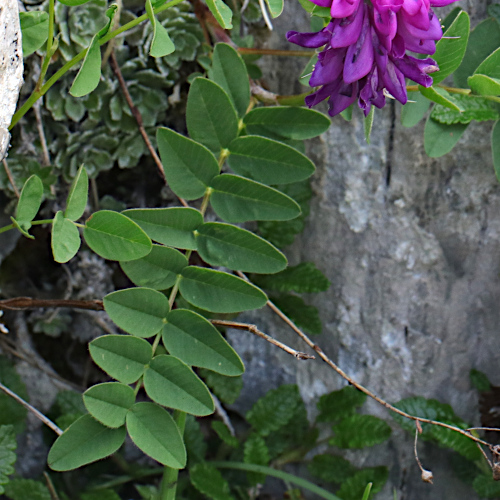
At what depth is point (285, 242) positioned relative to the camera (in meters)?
1.45

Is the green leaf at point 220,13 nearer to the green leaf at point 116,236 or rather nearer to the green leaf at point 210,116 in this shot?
the green leaf at point 210,116

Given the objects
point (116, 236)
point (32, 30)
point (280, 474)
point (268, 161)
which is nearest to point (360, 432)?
point (280, 474)

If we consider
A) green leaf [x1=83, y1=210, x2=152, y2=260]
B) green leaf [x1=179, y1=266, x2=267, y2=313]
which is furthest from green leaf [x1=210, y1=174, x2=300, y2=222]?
green leaf [x1=83, y1=210, x2=152, y2=260]

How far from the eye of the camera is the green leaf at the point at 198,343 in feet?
3.28

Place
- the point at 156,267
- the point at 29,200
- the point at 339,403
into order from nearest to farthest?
the point at 29,200, the point at 156,267, the point at 339,403

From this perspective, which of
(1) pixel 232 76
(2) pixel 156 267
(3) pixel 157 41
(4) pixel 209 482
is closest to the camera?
(3) pixel 157 41

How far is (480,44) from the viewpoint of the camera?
1.17 meters

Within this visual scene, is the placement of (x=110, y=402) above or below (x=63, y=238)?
below

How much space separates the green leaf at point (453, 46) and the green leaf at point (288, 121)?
229 millimetres

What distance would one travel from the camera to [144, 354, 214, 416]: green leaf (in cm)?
97

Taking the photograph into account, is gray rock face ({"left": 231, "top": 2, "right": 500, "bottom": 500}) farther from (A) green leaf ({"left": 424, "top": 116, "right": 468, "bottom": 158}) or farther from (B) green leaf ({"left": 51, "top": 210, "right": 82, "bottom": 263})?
(B) green leaf ({"left": 51, "top": 210, "right": 82, "bottom": 263})

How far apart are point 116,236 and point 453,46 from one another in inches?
26.2

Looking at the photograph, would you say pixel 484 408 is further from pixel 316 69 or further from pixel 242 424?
pixel 316 69

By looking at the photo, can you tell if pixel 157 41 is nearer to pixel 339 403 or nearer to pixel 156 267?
pixel 156 267
